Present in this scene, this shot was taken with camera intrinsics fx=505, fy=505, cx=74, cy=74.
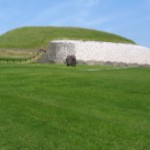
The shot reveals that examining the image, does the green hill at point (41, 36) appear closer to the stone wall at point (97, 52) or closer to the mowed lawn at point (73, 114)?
the stone wall at point (97, 52)

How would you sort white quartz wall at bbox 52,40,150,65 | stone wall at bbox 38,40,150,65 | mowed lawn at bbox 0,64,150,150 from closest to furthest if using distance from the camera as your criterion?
mowed lawn at bbox 0,64,150,150
stone wall at bbox 38,40,150,65
white quartz wall at bbox 52,40,150,65

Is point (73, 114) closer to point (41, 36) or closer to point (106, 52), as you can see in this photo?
point (106, 52)

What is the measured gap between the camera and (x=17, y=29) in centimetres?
9194

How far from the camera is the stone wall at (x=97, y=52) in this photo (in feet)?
175

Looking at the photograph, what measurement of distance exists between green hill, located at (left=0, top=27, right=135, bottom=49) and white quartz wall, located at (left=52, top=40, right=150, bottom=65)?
18068mm

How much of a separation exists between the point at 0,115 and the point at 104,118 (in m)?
3.42

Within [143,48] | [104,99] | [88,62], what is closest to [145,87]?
[104,99]

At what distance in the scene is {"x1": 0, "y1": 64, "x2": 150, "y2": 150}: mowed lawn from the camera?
13.2 metres

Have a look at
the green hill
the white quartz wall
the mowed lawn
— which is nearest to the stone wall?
→ the white quartz wall

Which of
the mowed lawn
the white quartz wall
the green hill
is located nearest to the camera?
the mowed lawn

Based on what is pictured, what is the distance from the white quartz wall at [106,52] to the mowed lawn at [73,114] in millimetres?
27582

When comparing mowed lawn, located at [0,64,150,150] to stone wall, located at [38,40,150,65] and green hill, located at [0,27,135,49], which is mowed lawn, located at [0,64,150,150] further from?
green hill, located at [0,27,135,49]

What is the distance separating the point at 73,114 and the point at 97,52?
127 ft

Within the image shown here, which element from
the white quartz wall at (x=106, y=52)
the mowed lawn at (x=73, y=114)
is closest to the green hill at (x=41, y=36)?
the white quartz wall at (x=106, y=52)
